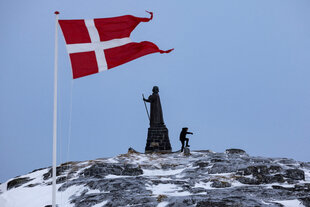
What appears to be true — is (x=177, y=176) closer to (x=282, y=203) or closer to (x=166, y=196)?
(x=166, y=196)

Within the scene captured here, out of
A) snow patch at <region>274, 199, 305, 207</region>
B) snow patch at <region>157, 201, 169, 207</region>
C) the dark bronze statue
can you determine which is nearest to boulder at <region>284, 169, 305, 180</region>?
snow patch at <region>274, 199, 305, 207</region>

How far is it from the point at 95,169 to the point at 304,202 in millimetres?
9680

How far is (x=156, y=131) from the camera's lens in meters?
24.1

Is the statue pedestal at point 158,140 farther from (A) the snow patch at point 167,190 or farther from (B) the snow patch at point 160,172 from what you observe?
(A) the snow patch at point 167,190

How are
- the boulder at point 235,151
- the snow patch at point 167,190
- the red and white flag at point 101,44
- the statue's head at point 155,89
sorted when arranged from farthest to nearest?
the statue's head at point 155,89 → the boulder at point 235,151 → the snow patch at point 167,190 → the red and white flag at point 101,44

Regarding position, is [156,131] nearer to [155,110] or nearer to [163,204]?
[155,110]

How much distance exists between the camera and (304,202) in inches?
388

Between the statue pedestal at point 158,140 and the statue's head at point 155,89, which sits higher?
the statue's head at point 155,89

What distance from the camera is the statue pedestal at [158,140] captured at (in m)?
23.6

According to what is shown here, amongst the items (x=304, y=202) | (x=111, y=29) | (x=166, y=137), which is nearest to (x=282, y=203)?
(x=304, y=202)

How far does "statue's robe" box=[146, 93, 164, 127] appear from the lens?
80.7 ft

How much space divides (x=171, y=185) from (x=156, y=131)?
11446 mm

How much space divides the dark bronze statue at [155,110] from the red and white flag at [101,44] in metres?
16.4

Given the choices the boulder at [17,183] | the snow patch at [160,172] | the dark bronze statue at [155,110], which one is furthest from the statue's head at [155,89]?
the boulder at [17,183]
